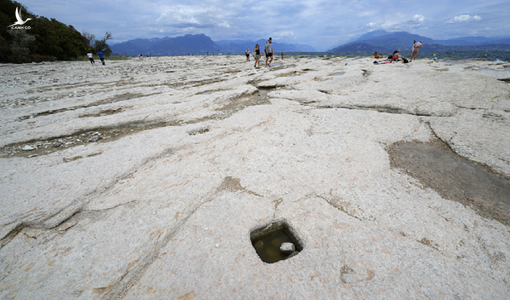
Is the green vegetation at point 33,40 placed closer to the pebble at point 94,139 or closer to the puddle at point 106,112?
the puddle at point 106,112

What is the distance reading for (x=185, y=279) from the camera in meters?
1.27

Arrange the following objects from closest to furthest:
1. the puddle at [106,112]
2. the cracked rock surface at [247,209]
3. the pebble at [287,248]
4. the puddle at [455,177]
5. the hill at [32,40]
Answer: the cracked rock surface at [247,209], the pebble at [287,248], the puddle at [455,177], the puddle at [106,112], the hill at [32,40]

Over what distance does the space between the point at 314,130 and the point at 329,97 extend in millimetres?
2102

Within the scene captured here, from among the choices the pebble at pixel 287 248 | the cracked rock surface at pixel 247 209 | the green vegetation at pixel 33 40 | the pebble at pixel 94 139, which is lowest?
the pebble at pixel 287 248

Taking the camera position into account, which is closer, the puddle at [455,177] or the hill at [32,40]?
the puddle at [455,177]

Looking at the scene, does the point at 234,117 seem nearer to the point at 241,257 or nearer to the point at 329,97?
the point at 329,97

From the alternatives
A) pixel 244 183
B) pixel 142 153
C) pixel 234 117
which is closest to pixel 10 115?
pixel 142 153

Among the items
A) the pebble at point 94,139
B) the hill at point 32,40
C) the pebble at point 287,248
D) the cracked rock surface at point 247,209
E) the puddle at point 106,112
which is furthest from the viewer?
the hill at point 32,40

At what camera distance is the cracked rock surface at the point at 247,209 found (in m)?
1.24

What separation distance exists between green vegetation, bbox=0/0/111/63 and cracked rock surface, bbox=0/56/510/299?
24.7 m

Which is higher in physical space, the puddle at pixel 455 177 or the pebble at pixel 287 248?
the puddle at pixel 455 177

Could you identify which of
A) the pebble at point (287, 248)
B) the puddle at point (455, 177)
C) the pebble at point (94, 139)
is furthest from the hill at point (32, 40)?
the puddle at point (455, 177)

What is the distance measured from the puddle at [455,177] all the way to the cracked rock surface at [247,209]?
0.13ft

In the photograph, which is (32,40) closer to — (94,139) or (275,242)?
(94,139)
